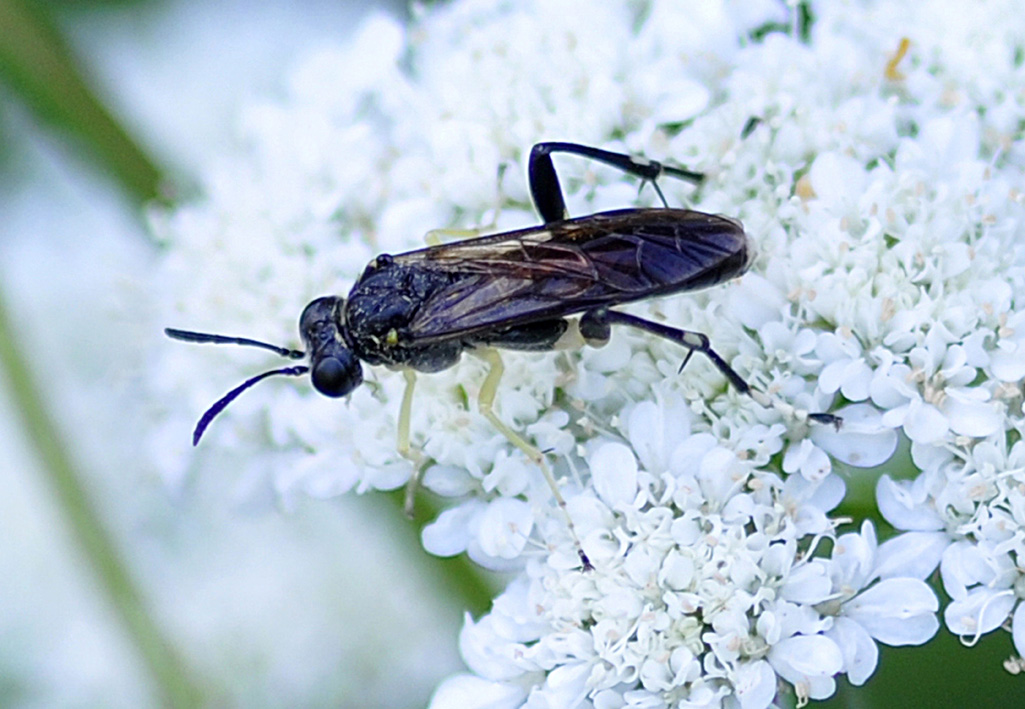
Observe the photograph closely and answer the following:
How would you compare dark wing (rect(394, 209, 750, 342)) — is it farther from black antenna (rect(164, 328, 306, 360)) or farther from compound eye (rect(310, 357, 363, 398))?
black antenna (rect(164, 328, 306, 360))

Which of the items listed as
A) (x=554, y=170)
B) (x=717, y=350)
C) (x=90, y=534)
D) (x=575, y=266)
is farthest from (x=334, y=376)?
(x=90, y=534)

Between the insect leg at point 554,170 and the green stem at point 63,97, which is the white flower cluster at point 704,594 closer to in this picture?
the insect leg at point 554,170

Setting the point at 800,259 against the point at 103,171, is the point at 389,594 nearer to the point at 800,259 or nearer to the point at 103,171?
the point at 103,171

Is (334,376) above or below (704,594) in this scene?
above

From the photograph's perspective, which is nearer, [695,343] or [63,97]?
[695,343]

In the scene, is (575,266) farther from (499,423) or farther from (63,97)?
(63,97)

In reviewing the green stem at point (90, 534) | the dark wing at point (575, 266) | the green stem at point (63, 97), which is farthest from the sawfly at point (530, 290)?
the green stem at point (63, 97)

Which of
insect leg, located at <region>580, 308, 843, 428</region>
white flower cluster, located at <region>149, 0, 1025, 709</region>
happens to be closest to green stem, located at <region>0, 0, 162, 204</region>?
white flower cluster, located at <region>149, 0, 1025, 709</region>
